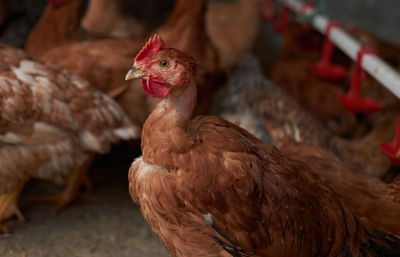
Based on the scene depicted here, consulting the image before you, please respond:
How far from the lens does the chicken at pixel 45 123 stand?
7.07 ft

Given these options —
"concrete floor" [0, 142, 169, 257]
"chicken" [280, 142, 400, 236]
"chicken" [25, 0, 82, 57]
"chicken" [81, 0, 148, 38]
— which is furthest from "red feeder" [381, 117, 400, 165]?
"chicken" [81, 0, 148, 38]

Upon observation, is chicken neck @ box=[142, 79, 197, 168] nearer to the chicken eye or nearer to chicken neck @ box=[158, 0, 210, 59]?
the chicken eye

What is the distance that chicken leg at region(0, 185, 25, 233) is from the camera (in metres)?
2.35

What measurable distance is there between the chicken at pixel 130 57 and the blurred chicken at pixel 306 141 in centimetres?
36

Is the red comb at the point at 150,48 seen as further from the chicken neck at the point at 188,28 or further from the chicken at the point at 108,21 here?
the chicken at the point at 108,21

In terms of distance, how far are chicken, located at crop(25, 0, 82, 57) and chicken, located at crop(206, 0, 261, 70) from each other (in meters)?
1.53

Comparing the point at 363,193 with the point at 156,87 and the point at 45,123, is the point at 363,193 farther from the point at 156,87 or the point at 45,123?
the point at 45,123

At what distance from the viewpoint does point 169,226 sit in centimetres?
158

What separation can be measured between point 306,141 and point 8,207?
1.73 meters

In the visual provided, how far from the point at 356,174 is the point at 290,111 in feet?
3.50

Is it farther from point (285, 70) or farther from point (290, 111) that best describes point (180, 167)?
point (285, 70)

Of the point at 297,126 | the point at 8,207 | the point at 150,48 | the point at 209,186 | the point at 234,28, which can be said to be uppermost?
the point at 234,28

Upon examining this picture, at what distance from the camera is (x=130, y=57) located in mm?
2834

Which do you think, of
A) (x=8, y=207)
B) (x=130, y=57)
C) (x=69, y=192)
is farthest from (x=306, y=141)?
(x=8, y=207)
